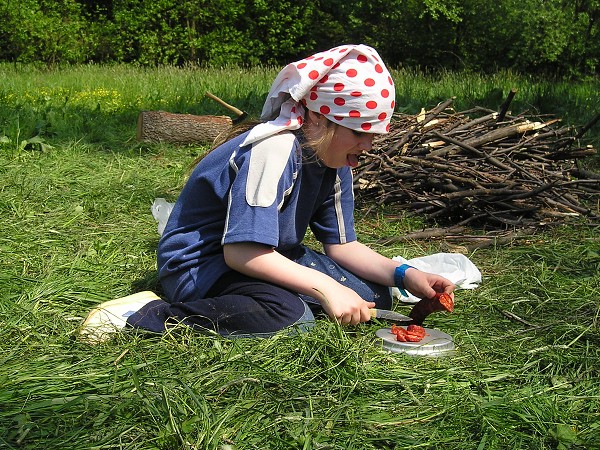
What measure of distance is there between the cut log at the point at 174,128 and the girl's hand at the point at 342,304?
14.9 feet

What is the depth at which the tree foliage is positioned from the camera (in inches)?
704

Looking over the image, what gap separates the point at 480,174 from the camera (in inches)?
191

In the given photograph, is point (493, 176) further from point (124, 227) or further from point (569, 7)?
point (569, 7)

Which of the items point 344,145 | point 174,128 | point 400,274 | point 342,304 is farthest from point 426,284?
point 174,128

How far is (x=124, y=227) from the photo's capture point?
4.35 meters

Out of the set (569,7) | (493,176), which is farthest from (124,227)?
(569,7)

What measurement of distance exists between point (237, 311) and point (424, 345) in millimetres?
634

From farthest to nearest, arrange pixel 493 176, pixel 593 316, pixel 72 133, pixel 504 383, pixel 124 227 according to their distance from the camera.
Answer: pixel 72 133 < pixel 493 176 < pixel 124 227 < pixel 593 316 < pixel 504 383

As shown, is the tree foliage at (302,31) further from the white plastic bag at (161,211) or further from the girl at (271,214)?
the girl at (271,214)

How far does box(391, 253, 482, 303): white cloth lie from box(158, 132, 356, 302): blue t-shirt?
680 millimetres

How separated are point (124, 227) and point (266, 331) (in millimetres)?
1912

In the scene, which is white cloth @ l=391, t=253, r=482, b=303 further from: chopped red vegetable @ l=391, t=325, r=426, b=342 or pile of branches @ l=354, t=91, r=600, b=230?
pile of branches @ l=354, t=91, r=600, b=230


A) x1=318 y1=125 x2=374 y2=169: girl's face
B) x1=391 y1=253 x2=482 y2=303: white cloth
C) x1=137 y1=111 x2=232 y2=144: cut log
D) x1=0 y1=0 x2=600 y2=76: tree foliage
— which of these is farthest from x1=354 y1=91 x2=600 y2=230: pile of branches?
x1=0 y1=0 x2=600 y2=76: tree foliage

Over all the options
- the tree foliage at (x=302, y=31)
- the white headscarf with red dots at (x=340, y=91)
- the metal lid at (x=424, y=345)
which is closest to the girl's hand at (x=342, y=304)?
the metal lid at (x=424, y=345)
